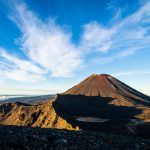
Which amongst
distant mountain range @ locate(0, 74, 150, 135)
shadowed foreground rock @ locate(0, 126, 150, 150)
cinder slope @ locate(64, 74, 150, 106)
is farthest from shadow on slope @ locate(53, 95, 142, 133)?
shadowed foreground rock @ locate(0, 126, 150, 150)

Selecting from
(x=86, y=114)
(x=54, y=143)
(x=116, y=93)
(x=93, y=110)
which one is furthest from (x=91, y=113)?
(x=54, y=143)

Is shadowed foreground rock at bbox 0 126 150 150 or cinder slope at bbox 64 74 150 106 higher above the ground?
cinder slope at bbox 64 74 150 106

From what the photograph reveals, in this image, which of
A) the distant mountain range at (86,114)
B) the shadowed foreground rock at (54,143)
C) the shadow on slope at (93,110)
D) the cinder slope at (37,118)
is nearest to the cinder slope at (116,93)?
the distant mountain range at (86,114)

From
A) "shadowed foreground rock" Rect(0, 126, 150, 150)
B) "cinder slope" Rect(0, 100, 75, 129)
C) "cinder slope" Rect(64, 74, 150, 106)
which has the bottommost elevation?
"shadowed foreground rock" Rect(0, 126, 150, 150)

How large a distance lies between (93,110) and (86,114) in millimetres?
9632

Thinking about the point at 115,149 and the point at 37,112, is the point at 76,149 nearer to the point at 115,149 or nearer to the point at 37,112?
the point at 115,149

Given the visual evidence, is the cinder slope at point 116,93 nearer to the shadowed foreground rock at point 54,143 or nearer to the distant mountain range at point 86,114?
the distant mountain range at point 86,114

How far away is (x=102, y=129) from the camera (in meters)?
94.2

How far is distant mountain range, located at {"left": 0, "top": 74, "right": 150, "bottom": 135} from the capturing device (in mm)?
96619

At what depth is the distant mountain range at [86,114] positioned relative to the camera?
96.6 metres

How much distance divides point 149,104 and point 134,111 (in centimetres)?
3542

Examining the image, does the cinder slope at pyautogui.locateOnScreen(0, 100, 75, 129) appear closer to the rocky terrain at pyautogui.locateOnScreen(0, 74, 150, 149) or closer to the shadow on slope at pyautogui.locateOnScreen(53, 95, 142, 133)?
the rocky terrain at pyautogui.locateOnScreen(0, 74, 150, 149)

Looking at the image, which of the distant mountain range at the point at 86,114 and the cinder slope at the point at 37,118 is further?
the cinder slope at the point at 37,118

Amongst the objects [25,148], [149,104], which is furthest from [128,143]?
[149,104]
